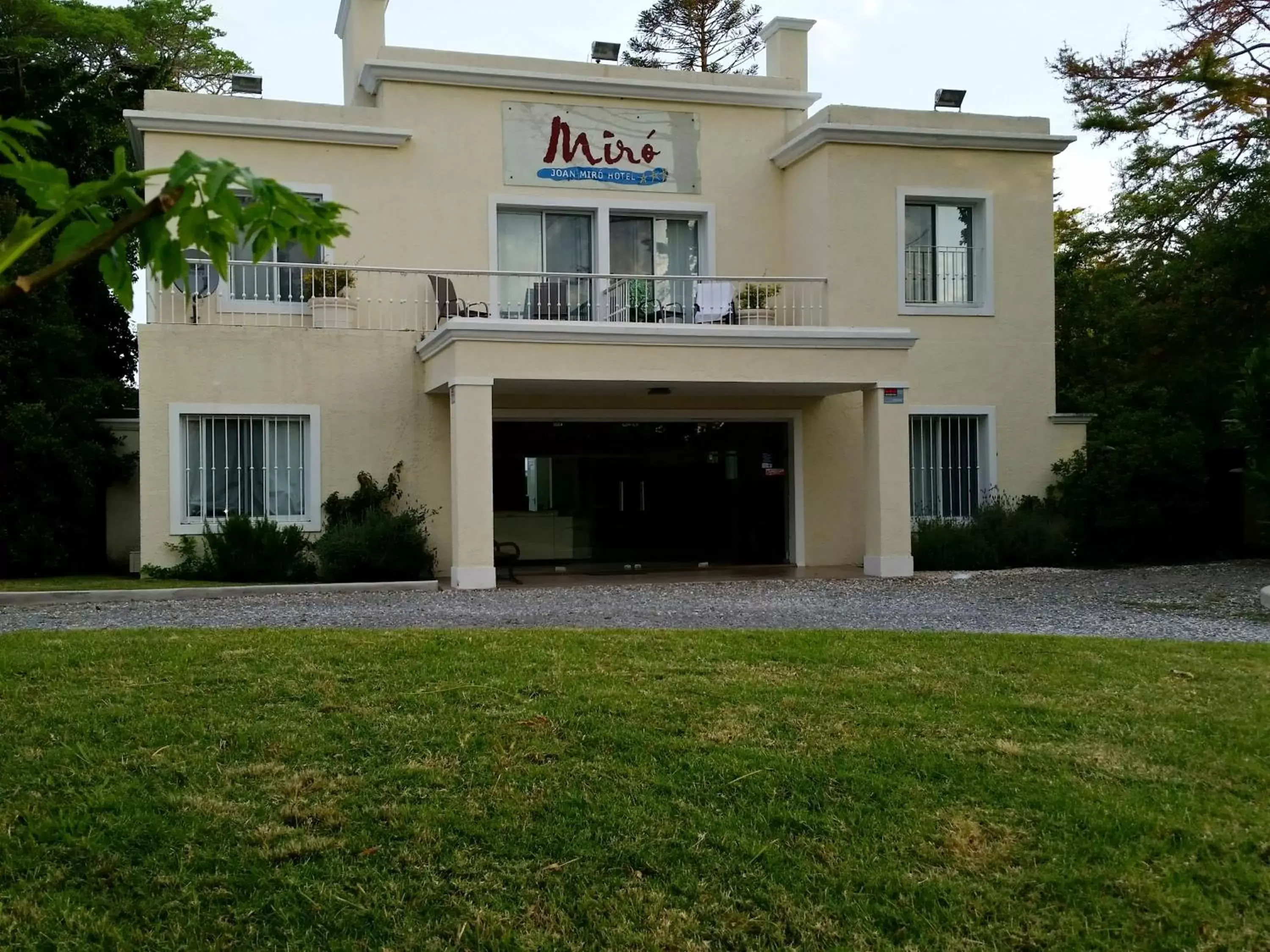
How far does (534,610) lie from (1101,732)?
6.02m

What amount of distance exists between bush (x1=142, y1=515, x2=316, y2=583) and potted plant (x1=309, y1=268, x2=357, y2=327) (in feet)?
8.97

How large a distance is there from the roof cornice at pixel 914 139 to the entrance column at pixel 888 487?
4.07 meters

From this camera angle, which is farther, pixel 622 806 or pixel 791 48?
pixel 791 48

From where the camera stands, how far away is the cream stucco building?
15828 mm

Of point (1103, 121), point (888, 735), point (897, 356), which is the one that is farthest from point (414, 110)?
point (888, 735)

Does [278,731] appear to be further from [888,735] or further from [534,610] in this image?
[534,610]

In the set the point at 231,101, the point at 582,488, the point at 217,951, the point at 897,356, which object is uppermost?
the point at 231,101

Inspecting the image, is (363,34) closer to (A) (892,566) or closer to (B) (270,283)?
(B) (270,283)

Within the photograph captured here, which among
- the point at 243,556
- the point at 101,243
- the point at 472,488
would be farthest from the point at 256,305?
the point at 101,243

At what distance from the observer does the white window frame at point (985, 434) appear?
1838 centimetres

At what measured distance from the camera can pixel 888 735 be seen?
5.89m

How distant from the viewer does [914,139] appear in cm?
1808

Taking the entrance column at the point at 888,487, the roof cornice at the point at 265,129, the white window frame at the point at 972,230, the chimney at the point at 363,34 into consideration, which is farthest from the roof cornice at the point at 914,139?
the chimney at the point at 363,34

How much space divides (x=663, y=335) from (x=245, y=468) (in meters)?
5.55
